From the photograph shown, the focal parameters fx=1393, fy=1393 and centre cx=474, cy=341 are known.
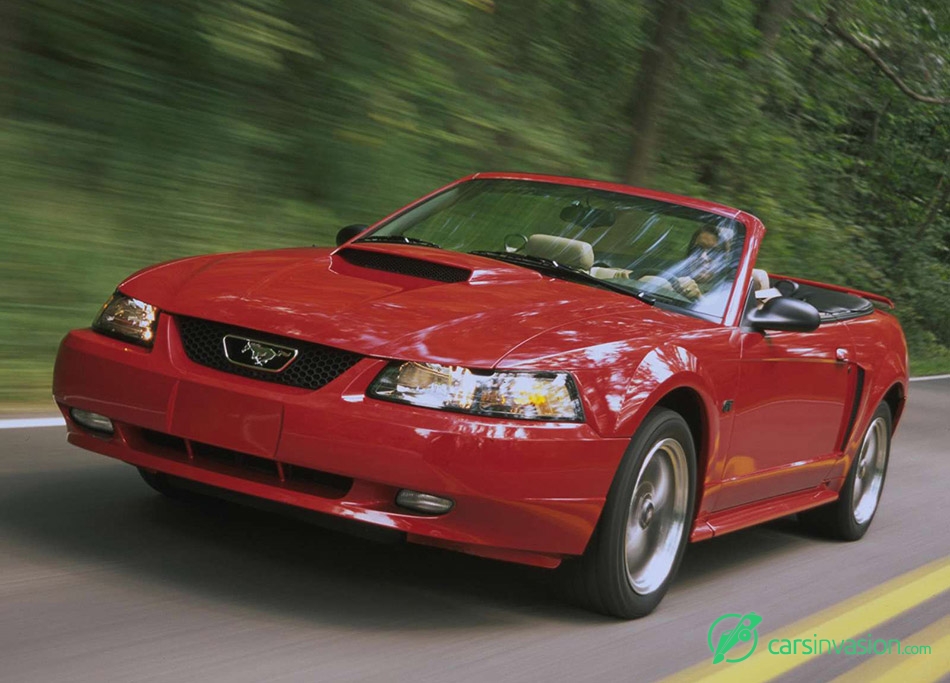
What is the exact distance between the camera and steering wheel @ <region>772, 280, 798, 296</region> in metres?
6.95

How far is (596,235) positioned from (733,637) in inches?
70.0

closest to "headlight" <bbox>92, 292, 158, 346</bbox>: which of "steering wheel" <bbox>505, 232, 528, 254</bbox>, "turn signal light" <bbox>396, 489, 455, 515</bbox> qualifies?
"turn signal light" <bbox>396, 489, 455, 515</bbox>

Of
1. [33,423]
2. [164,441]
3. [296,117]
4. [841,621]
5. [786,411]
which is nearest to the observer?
[164,441]

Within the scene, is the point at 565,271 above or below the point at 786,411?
above

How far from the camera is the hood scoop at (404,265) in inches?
195

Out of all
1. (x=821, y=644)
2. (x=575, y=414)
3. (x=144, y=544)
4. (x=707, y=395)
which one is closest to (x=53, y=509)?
(x=144, y=544)

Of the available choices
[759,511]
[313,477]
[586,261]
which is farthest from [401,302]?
[759,511]

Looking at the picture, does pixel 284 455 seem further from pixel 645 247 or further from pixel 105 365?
pixel 645 247

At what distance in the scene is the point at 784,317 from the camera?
537 cm

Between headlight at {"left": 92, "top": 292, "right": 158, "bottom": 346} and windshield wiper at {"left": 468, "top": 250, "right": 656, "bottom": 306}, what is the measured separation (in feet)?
Answer: 4.96

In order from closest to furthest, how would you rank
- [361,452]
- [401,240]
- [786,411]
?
[361,452] < [786,411] < [401,240]

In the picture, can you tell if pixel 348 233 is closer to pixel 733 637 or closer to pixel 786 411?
pixel 786 411

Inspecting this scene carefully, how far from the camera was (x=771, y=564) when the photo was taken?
6180mm

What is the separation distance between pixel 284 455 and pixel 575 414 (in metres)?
0.89
